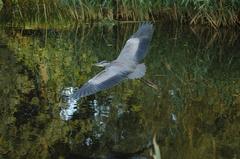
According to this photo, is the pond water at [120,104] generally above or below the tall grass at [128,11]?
below

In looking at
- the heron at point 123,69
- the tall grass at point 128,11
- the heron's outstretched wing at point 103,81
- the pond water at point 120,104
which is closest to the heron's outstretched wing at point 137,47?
the heron at point 123,69

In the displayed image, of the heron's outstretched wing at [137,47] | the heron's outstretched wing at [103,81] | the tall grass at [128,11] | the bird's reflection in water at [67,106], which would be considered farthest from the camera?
the tall grass at [128,11]

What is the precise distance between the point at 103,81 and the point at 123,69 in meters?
0.28

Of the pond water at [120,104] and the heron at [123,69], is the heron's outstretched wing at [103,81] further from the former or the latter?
the pond water at [120,104]

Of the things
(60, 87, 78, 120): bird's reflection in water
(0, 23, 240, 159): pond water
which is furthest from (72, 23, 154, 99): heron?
(60, 87, 78, 120): bird's reflection in water

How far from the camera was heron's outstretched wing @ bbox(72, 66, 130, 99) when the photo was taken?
4410mm

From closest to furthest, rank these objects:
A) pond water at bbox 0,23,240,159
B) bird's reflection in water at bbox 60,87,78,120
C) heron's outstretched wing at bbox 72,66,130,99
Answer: heron's outstretched wing at bbox 72,66,130,99
pond water at bbox 0,23,240,159
bird's reflection in water at bbox 60,87,78,120

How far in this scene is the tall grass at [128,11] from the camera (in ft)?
31.8

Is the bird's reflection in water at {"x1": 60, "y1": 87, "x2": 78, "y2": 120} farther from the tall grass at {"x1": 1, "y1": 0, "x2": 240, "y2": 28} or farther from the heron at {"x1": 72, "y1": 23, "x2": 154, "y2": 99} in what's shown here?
the tall grass at {"x1": 1, "y1": 0, "x2": 240, "y2": 28}

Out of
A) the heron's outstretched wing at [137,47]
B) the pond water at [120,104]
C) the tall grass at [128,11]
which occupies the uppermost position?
the heron's outstretched wing at [137,47]

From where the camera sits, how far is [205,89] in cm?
614

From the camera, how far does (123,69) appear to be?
4.73 metres

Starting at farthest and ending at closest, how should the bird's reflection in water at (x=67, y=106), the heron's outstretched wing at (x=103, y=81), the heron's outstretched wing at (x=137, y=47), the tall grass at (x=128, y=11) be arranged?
the tall grass at (x=128, y=11), the bird's reflection in water at (x=67, y=106), the heron's outstretched wing at (x=137, y=47), the heron's outstretched wing at (x=103, y=81)

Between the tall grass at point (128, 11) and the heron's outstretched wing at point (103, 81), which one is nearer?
the heron's outstretched wing at point (103, 81)
